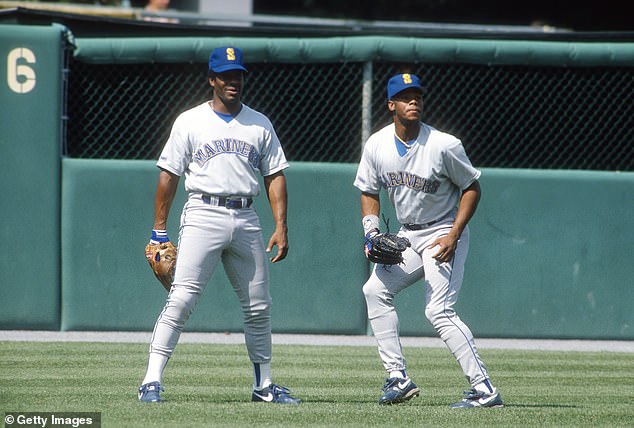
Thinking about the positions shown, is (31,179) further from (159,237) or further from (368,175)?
(368,175)

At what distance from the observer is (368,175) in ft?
20.0

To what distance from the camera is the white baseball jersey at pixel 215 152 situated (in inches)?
225

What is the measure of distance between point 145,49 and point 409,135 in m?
3.70

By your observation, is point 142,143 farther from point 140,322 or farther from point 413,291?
point 413,291

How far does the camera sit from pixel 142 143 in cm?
960

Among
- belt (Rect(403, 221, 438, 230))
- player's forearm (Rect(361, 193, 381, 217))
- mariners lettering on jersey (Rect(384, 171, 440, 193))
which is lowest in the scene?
belt (Rect(403, 221, 438, 230))

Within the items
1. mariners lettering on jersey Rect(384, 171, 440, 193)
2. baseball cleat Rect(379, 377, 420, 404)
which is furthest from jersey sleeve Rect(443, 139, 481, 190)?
baseball cleat Rect(379, 377, 420, 404)

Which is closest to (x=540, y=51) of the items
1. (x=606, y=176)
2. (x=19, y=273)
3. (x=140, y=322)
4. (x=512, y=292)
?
(x=606, y=176)

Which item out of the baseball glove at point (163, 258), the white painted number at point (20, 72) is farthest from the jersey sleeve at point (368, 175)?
the white painted number at point (20, 72)

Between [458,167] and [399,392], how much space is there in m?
1.26

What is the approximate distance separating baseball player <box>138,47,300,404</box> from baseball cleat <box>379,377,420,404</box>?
1.58 feet

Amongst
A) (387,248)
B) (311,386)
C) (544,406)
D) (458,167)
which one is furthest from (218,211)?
(544,406)

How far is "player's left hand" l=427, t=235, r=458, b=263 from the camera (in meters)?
5.76

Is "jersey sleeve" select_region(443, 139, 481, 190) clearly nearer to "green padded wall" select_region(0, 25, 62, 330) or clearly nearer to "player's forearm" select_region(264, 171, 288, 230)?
"player's forearm" select_region(264, 171, 288, 230)
